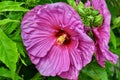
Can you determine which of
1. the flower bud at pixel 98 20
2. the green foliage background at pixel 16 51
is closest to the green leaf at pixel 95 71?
the green foliage background at pixel 16 51

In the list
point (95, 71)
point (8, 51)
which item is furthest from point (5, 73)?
point (95, 71)

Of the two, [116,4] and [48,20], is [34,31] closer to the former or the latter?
[48,20]

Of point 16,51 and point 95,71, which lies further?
point 95,71

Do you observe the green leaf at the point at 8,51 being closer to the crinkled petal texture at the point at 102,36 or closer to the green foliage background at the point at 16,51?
the green foliage background at the point at 16,51

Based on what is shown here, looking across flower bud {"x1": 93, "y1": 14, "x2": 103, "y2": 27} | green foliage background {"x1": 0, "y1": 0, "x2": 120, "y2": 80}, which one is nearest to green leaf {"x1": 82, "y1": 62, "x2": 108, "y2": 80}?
green foliage background {"x1": 0, "y1": 0, "x2": 120, "y2": 80}

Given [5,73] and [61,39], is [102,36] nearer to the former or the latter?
[61,39]

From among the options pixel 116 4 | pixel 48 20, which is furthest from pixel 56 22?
pixel 116 4

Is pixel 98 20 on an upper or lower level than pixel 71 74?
upper
